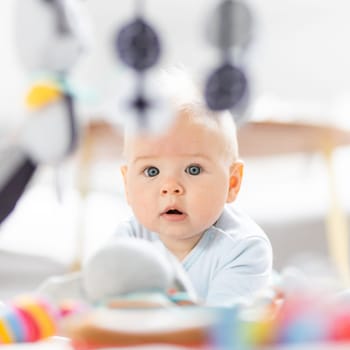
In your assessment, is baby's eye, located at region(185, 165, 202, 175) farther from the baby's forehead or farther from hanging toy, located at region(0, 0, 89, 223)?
hanging toy, located at region(0, 0, 89, 223)

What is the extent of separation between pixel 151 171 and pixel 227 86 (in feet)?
0.53

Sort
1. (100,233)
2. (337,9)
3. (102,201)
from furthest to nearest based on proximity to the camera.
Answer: (337,9) → (102,201) → (100,233)

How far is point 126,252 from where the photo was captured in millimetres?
374

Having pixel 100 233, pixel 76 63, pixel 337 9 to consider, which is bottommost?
pixel 76 63

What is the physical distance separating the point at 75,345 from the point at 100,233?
655mm

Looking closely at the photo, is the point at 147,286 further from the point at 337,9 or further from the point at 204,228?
the point at 337,9

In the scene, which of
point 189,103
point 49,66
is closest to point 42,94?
point 49,66

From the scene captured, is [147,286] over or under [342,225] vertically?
under

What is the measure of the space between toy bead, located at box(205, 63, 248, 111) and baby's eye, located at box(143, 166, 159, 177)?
0.50 ft

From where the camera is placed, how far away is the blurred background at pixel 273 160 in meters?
0.79

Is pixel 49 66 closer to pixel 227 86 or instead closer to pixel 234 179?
pixel 227 86

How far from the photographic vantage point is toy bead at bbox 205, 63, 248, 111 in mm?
333

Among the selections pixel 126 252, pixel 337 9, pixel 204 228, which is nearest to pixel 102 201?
pixel 337 9

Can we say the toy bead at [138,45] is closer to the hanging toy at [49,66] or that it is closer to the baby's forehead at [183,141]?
the hanging toy at [49,66]
